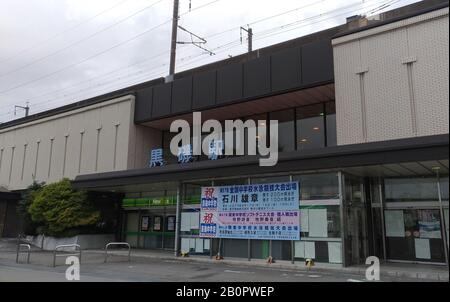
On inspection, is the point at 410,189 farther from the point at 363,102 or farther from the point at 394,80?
the point at 394,80

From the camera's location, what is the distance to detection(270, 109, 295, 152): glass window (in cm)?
2047

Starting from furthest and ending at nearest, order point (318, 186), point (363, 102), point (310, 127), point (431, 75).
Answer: point (310, 127), point (363, 102), point (318, 186), point (431, 75)

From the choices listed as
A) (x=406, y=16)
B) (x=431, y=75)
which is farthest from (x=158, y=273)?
(x=406, y=16)

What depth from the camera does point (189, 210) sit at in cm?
1973

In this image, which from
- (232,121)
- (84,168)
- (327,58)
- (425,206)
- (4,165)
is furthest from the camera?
(4,165)

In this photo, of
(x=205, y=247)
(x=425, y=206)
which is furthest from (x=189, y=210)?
(x=425, y=206)

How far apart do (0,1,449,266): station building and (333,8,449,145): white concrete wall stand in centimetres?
4

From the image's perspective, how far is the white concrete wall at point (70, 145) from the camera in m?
25.2

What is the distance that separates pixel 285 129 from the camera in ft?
68.6

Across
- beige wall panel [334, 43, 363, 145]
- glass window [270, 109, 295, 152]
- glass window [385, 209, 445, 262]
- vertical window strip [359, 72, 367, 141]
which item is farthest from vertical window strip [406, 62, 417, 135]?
glass window [270, 109, 295, 152]

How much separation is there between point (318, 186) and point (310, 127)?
4636mm

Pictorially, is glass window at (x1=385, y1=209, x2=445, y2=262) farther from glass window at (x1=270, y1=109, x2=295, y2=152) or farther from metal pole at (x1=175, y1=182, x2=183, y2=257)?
metal pole at (x1=175, y1=182, x2=183, y2=257)

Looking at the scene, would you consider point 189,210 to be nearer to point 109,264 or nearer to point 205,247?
point 205,247
